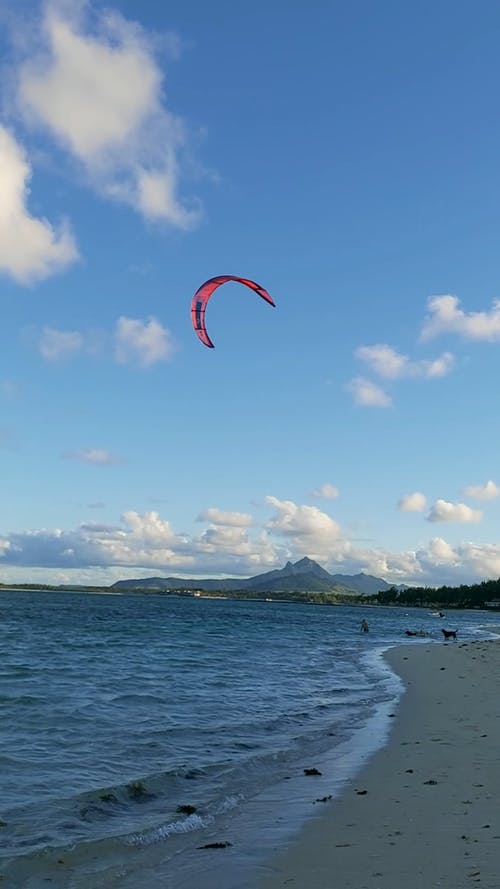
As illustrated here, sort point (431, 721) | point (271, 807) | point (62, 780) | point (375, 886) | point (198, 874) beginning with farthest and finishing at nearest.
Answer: point (431, 721) → point (62, 780) → point (271, 807) → point (198, 874) → point (375, 886)

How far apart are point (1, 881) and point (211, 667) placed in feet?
69.3

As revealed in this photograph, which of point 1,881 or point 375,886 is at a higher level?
point 375,886

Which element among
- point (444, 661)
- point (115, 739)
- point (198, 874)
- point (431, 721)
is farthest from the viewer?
point (444, 661)

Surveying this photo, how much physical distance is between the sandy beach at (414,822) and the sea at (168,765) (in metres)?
0.43

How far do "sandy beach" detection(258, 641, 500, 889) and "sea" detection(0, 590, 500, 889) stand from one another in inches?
16.9

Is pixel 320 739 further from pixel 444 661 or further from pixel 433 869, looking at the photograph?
pixel 444 661

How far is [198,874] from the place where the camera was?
7.05 meters

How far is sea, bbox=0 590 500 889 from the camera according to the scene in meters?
7.64

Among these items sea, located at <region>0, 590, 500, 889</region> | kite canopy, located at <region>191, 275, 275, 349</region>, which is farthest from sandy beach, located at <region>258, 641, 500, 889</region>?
kite canopy, located at <region>191, 275, 275, 349</region>

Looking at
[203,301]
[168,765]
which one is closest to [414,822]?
[168,765]

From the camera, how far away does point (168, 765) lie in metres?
12.1

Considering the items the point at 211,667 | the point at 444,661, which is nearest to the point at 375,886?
the point at 211,667

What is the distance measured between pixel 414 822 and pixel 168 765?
5.32 m

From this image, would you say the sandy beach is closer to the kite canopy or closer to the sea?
the sea
